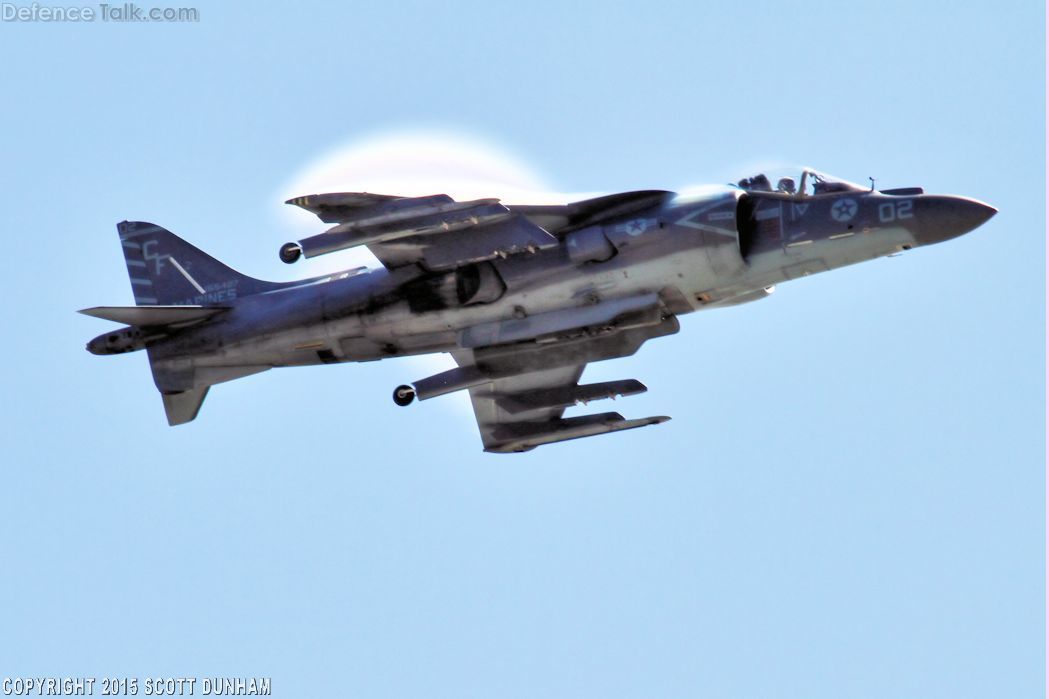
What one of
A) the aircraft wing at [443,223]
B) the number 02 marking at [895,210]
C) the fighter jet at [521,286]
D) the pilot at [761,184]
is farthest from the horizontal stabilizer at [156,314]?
the number 02 marking at [895,210]

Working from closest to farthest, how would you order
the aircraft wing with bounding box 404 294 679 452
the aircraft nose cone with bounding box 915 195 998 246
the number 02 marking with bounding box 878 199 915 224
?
the aircraft nose cone with bounding box 915 195 998 246 < the number 02 marking with bounding box 878 199 915 224 < the aircraft wing with bounding box 404 294 679 452

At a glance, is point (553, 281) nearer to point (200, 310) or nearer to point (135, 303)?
point (200, 310)

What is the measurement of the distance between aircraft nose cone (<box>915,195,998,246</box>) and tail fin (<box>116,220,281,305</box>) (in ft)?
24.5

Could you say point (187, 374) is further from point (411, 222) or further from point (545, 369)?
point (545, 369)

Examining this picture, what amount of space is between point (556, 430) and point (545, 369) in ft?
3.47

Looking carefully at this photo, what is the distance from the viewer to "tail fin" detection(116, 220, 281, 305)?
65.9 ft

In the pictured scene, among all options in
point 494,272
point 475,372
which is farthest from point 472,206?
point 475,372

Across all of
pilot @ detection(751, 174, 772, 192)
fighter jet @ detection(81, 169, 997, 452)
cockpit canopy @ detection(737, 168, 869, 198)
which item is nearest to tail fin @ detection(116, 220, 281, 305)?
fighter jet @ detection(81, 169, 997, 452)

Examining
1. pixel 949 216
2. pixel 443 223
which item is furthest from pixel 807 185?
pixel 443 223

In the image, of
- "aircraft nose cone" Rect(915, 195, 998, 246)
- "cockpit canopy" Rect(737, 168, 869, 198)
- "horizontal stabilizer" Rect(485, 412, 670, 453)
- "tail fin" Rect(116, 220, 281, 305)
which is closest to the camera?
"aircraft nose cone" Rect(915, 195, 998, 246)

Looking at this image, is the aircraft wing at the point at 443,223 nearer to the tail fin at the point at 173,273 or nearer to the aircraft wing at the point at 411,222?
the aircraft wing at the point at 411,222

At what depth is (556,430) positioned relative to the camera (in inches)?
766

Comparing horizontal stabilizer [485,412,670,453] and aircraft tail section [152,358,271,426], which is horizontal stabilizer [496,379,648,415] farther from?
aircraft tail section [152,358,271,426]

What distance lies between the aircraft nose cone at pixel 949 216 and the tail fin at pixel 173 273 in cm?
746
